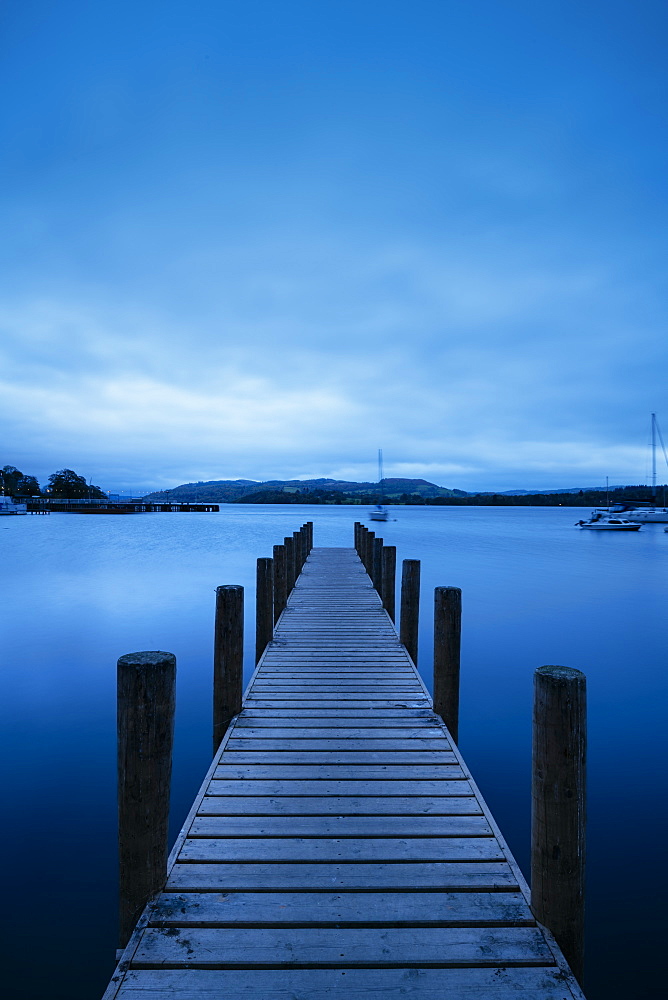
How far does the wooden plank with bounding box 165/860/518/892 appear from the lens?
272 cm

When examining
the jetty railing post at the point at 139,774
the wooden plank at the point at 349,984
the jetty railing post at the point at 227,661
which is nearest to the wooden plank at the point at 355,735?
the jetty railing post at the point at 227,661

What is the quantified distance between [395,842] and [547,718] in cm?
131

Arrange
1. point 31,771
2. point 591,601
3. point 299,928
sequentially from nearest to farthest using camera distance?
point 299,928 → point 31,771 → point 591,601

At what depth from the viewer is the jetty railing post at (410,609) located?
7387mm

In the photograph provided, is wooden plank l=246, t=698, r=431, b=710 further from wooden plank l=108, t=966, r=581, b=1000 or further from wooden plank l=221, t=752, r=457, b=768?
wooden plank l=108, t=966, r=581, b=1000

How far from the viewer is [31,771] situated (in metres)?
6.27

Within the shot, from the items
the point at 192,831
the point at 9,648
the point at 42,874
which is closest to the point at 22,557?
the point at 9,648

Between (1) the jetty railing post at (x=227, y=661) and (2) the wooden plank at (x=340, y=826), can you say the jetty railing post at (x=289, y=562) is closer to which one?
(1) the jetty railing post at (x=227, y=661)

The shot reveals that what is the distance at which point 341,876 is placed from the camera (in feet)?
9.21

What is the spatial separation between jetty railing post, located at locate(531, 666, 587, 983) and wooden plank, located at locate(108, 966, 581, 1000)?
0.23 m

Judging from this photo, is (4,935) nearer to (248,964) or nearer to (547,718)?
(248,964)

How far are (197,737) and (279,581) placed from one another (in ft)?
9.19

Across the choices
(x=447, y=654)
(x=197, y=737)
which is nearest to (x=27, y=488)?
(x=197, y=737)

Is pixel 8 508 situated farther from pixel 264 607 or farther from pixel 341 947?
pixel 341 947
